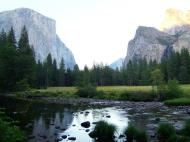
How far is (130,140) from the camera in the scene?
2567 centimetres

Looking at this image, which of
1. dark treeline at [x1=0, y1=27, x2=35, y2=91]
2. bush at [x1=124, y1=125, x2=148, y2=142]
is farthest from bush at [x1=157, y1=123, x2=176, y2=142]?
dark treeline at [x1=0, y1=27, x2=35, y2=91]

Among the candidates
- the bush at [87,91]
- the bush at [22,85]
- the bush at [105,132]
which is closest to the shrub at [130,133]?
the bush at [105,132]

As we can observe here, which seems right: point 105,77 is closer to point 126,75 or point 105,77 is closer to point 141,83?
point 126,75

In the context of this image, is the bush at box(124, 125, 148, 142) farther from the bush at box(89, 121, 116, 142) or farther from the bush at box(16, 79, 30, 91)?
the bush at box(16, 79, 30, 91)

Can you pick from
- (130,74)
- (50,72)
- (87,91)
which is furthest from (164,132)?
(130,74)

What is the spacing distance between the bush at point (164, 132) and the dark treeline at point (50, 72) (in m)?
57.3

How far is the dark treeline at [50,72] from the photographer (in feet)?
272

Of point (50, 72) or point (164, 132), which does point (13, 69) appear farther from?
point (164, 132)

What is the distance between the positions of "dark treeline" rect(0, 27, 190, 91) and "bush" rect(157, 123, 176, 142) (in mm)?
57261

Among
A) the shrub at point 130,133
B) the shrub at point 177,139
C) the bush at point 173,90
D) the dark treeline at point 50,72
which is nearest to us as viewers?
the shrub at point 177,139

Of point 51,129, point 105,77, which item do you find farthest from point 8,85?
point 105,77

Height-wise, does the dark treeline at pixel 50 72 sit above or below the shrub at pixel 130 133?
above

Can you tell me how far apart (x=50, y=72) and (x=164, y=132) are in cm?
11949

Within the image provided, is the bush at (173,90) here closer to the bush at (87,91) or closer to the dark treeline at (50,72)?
the bush at (87,91)
